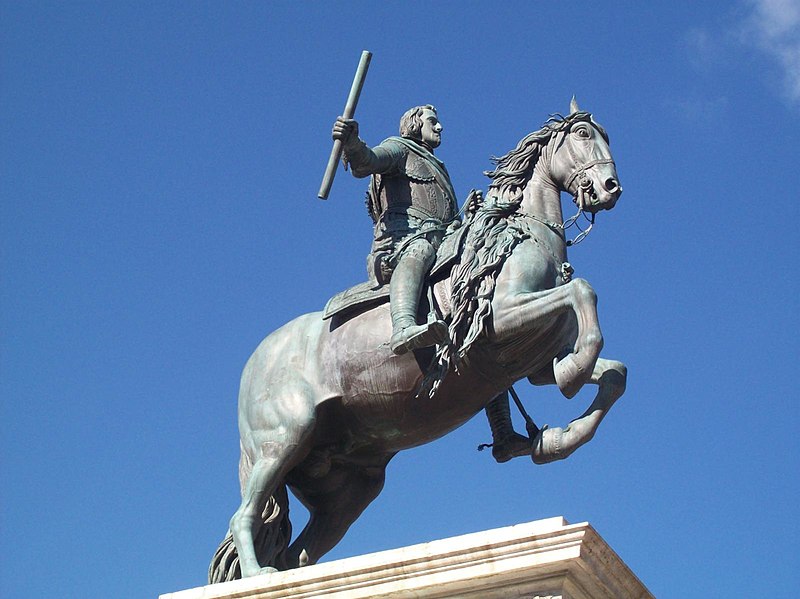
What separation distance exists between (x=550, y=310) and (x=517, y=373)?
0.66 metres

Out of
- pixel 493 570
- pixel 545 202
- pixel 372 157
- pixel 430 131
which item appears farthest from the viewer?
pixel 430 131

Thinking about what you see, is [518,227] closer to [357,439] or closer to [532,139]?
[532,139]

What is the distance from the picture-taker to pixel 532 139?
12.0 meters

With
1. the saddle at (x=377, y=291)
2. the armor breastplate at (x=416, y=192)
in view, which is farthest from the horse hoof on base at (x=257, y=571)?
the armor breastplate at (x=416, y=192)

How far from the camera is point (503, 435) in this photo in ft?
38.1

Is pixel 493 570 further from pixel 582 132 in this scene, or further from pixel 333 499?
pixel 582 132

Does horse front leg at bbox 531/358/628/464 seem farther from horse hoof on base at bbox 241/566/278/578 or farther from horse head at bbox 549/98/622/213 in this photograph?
horse hoof on base at bbox 241/566/278/578

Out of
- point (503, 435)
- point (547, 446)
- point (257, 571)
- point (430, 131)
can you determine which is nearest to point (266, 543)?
point (257, 571)

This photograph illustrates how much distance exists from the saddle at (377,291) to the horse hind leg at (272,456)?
69 centimetres

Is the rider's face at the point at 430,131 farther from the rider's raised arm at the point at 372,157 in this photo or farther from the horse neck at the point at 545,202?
the horse neck at the point at 545,202

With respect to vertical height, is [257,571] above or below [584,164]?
below

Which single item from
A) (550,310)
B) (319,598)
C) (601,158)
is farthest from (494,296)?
(319,598)

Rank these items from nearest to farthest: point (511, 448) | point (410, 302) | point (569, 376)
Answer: point (569, 376) → point (410, 302) → point (511, 448)

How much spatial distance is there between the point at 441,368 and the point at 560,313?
90 cm
